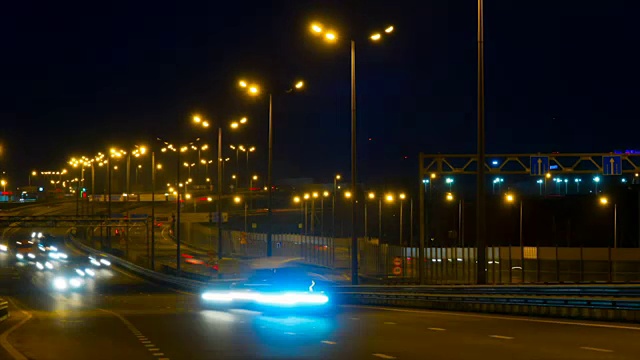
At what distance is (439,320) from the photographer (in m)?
26.7

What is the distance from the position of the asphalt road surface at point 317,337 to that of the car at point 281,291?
49 centimetres

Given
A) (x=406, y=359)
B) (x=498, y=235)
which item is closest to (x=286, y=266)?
(x=406, y=359)

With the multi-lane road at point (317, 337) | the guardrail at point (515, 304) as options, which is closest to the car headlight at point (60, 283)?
the guardrail at point (515, 304)

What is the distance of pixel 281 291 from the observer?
2881 cm

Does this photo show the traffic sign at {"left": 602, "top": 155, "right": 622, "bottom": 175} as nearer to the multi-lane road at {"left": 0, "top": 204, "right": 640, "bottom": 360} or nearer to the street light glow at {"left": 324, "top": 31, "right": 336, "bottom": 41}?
the street light glow at {"left": 324, "top": 31, "right": 336, "bottom": 41}

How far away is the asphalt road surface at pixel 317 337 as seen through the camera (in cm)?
1695

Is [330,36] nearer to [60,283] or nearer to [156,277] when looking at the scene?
[156,277]

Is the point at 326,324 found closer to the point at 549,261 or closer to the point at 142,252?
the point at 549,261

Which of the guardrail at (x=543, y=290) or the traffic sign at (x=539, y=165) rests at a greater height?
the traffic sign at (x=539, y=165)

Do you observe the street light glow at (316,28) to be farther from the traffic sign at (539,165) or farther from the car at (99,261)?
the car at (99,261)

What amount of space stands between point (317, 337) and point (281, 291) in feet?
27.9

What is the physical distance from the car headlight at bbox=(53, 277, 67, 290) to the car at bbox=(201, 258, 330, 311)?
37562 millimetres

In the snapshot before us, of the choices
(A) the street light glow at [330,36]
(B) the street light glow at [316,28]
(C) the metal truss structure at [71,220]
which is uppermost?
(B) the street light glow at [316,28]

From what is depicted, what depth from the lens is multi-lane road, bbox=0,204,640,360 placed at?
1695cm
